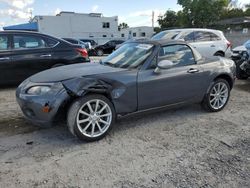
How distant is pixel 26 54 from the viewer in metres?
7.21

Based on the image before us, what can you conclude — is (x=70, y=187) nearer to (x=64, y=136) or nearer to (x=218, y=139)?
(x=64, y=136)

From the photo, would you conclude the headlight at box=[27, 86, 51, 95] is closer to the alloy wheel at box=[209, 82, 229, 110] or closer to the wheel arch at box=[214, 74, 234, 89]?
the alloy wheel at box=[209, 82, 229, 110]

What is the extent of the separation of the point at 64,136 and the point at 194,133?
2.01m

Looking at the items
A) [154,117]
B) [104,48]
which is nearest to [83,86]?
[154,117]

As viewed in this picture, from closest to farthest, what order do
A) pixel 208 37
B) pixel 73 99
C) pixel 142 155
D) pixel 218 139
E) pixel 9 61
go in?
1. pixel 142 155
2. pixel 73 99
3. pixel 218 139
4. pixel 9 61
5. pixel 208 37

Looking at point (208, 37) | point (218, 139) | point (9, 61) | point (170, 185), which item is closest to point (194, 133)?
point (218, 139)

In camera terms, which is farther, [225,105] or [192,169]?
[225,105]

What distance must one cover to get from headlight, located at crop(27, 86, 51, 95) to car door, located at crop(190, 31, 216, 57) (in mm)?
7569

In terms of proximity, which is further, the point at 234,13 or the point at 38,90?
the point at 234,13

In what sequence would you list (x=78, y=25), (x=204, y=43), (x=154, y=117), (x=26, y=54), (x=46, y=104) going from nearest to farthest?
(x=46, y=104) < (x=154, y=117) < (x=26, y=54) < (x=204, y=43) < (x=78, y=25)

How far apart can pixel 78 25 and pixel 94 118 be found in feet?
132

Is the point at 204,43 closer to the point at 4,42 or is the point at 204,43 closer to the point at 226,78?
the point at 226,78

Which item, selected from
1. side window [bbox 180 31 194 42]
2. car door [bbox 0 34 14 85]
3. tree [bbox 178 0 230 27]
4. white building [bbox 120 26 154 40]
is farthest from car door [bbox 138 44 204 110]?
white building [bbox 120 26 154 40]

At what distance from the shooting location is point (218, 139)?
4.14 meters
